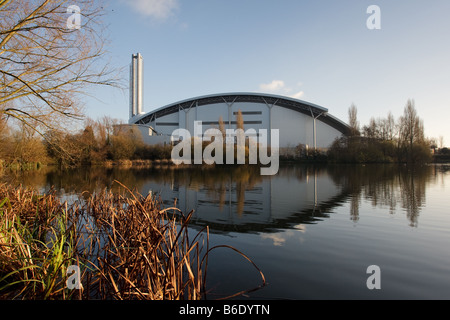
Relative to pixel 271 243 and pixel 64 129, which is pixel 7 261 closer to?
pixel 64 129

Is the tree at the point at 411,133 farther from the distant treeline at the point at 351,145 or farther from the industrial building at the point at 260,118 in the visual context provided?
the industrial building at the point at 260,118

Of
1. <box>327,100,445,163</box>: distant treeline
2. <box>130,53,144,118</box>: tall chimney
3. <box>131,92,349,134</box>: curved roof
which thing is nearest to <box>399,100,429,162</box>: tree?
<box>327,100,445,163</box>: distant treeline

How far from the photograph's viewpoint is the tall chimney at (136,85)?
62781 millimetres

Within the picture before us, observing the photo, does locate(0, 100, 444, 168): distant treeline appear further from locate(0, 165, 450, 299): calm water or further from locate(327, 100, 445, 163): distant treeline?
locate(0, 165, 450, 299): calm water

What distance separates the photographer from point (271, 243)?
5.14 m

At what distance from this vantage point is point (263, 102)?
50.6 metres

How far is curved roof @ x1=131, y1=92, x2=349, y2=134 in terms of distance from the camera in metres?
49.5

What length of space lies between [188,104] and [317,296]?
5174 centimetres

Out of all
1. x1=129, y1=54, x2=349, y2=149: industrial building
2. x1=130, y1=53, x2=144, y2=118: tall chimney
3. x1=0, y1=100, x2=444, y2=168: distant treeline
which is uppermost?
x1=130, y1=53, x2=144, y2=118: tall chimney

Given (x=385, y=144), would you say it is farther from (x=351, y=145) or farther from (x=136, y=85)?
(x=136, y=85)

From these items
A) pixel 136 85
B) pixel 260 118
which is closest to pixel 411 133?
pixel 260 118

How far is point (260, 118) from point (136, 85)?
1342 inches
